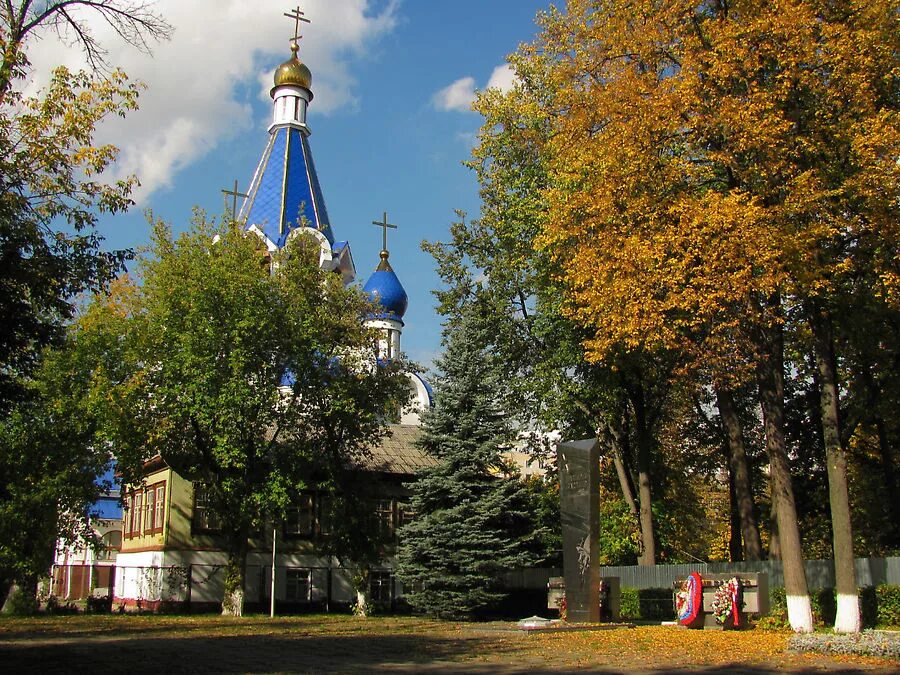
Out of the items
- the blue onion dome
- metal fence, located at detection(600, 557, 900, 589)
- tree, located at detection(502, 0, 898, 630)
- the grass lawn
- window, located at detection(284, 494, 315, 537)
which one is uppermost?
the blue onion dome

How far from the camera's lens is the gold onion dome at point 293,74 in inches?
1887

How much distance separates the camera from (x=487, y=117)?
83.4 ft

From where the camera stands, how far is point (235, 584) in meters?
27.7

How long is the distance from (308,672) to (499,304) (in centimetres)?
1652

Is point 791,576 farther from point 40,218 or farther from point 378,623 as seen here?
point 40,218

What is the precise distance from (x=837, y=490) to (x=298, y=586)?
21.7 metres

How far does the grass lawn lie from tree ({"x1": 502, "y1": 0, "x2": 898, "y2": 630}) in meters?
3.61

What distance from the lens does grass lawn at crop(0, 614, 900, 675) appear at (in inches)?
496

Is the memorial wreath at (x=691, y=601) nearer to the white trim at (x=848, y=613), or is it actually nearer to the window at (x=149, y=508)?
the white trim at (x=848, y=613)

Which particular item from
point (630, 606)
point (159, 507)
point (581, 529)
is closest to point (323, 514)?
point (159, 507)

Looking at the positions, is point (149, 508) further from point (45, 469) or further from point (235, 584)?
point (235, 584)

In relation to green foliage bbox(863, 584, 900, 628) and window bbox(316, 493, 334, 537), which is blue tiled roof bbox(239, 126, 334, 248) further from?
green foliage bbox(863, 584, 900, 628)

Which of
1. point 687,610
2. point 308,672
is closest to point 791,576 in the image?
point 687,610

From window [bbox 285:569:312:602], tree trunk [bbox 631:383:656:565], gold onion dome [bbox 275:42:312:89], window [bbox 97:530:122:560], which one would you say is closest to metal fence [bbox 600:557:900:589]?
tree trunk [bbox 631:383:656:565]
